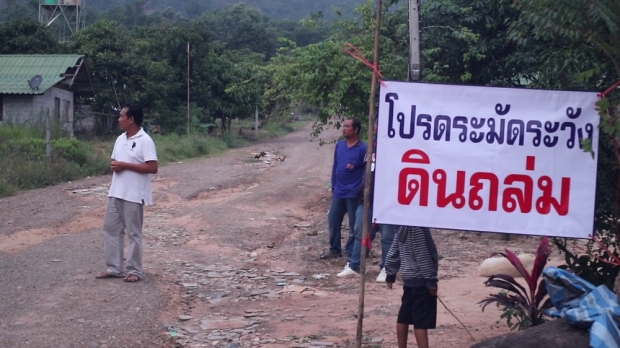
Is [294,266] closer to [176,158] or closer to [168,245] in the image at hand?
[168,245]

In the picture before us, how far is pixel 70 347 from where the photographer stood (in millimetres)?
5617

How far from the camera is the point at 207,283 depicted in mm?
8352

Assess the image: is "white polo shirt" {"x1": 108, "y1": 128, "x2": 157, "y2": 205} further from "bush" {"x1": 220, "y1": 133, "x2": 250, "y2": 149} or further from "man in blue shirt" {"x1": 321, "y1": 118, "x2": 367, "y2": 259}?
"bush" {"x1": 220, "y1": 133, "x2": 250, "y2": 149}

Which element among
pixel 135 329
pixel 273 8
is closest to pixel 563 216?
pixel 135 329

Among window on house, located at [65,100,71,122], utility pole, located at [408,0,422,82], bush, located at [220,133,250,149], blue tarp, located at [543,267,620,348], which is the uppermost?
utility pole, located at [408,0,422,82]

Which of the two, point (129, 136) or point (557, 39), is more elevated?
point (557, 39)

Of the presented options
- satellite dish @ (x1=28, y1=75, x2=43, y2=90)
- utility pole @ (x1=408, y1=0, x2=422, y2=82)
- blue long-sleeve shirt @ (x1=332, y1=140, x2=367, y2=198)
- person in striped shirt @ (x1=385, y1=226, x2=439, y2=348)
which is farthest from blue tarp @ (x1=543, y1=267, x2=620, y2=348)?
satellite dish @ (x1=28, y1=75, x2=43, y2=90)

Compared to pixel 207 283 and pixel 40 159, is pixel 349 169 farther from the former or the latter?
pixel 40 159

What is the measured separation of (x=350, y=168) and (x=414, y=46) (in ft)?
8.74

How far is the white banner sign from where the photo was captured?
4.64 m

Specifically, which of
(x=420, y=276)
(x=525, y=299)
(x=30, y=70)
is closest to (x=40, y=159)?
(x=30, y=70)

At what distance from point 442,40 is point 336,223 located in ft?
9.99

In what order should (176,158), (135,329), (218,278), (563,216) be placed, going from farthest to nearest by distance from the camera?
(176,158)
(218,278)
(135,329)
(563,216)

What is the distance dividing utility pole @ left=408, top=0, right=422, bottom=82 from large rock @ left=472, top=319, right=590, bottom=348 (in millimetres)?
2194
